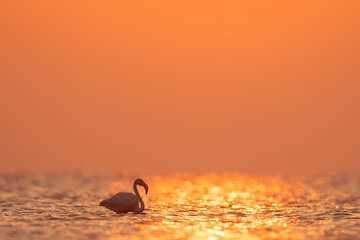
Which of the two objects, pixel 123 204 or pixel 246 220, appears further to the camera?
pixel 123 204

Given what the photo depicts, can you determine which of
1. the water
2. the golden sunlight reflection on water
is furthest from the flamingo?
the golden sunlight reflection on water

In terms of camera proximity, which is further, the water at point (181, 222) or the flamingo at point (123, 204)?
the flamingo at point (123, 204)

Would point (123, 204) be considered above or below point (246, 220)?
above

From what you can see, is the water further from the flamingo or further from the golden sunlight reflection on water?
the flamingo

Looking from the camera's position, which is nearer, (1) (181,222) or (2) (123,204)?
(1) (181,222)

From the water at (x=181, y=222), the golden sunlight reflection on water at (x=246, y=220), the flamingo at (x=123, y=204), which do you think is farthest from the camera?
the flamingo at (x=123, y=204)

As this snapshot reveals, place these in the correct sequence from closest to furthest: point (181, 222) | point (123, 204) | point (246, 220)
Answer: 1. point (181, 222)
2. point (246, 220)
3. point (123, 204)

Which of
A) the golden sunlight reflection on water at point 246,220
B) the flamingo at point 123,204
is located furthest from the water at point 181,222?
the flamingo at point 123,204

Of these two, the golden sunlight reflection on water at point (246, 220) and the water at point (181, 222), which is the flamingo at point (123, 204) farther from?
the golden sunlight reflection on water at point (246, 220)

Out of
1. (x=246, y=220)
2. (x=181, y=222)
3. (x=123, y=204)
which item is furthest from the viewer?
(x=123, y=204)

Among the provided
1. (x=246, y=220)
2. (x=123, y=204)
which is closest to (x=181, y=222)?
(x=246, y=220)

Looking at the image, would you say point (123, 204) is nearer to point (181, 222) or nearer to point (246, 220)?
point (181, 222)

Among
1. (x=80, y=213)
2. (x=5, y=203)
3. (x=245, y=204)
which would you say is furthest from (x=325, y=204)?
(x=5, y=203)

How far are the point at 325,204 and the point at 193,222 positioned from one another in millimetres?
12546
